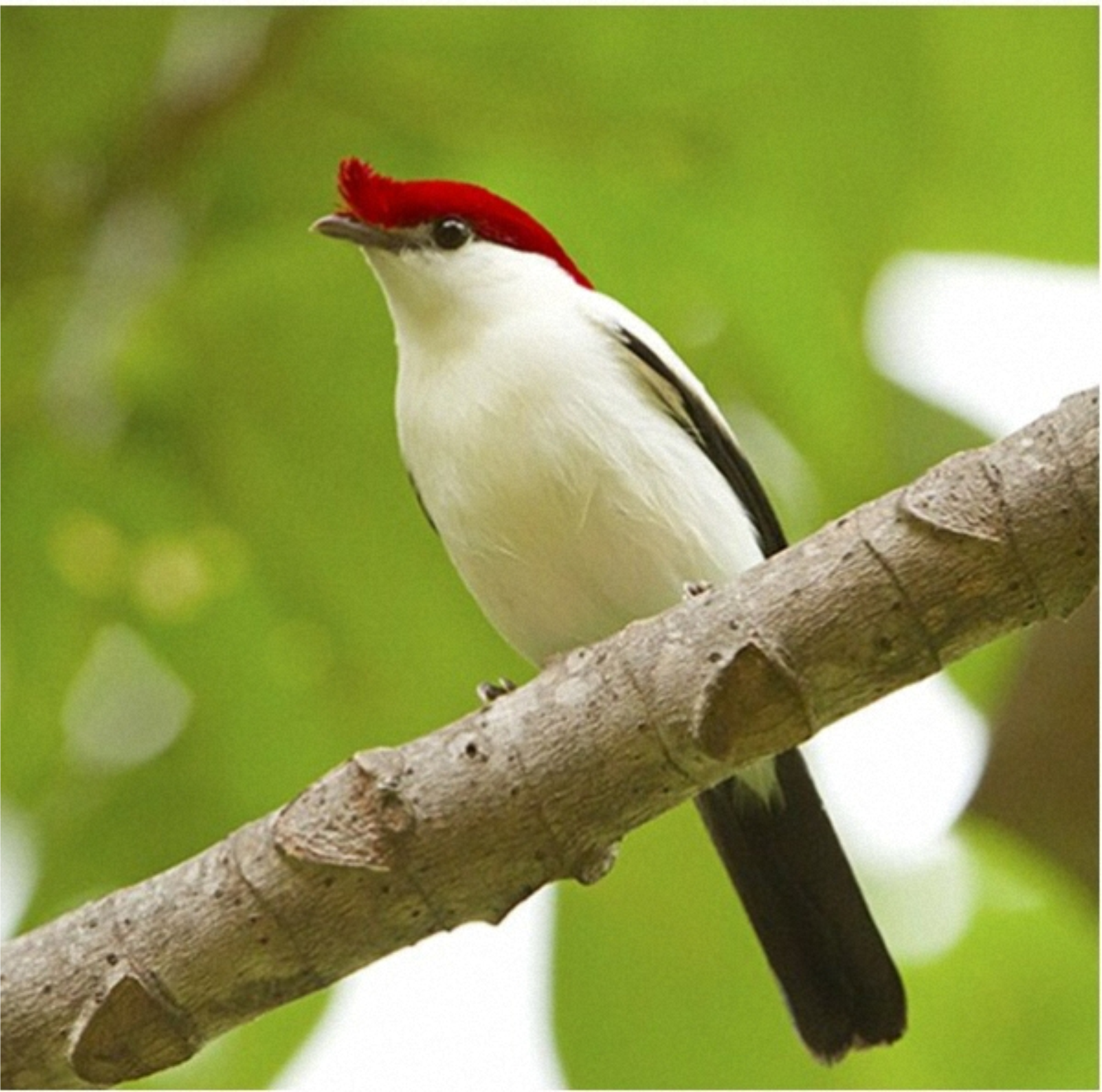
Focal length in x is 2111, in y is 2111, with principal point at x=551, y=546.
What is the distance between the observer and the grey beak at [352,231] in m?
3.70

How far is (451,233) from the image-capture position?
403 centimetres

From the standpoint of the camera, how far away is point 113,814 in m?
3.81

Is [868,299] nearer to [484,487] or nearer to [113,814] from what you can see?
[484,487]

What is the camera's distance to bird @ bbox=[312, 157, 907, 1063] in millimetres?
3574

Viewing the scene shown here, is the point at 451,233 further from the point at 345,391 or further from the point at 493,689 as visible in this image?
the point at 493,689

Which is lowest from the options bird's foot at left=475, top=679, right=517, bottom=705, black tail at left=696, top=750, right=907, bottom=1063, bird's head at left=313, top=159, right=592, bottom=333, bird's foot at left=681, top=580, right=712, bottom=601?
black tail at left=696, top=750, right=907, bottom=1063

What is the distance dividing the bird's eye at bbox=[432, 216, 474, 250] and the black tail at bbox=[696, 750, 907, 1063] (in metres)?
1.15

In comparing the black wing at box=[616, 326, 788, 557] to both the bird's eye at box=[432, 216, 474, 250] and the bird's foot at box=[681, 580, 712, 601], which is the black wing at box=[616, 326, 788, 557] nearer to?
the bird's foot at box=[681, 580, 712, 601]

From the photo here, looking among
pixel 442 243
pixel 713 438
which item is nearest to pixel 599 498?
pixel 713 438

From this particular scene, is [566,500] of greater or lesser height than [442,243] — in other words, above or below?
below

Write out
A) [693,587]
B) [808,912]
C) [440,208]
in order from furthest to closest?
[440,208] < [808,912] < [693,587]

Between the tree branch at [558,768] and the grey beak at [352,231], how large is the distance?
1.41m

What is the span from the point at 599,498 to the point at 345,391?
0.59 m

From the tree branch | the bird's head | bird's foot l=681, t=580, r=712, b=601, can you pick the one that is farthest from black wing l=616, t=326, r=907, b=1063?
the tree branch
